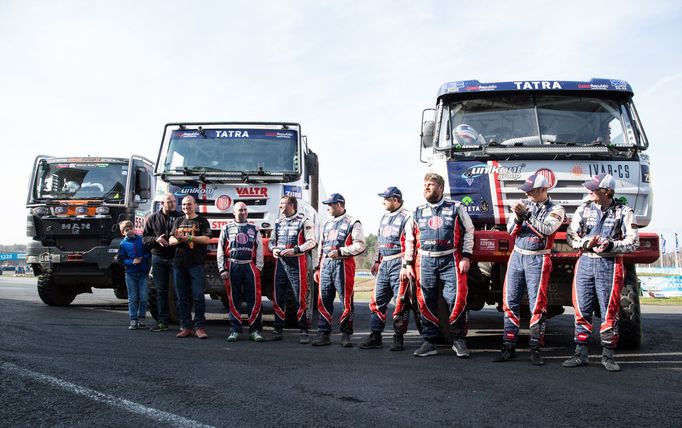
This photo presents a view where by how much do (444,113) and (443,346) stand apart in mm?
3077

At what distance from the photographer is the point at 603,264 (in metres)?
5.63

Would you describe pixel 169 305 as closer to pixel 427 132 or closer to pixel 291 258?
pixel 291 258

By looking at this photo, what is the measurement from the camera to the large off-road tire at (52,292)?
1188 centimetres

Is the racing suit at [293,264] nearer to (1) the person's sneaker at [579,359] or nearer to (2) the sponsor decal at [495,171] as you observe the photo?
(2) the sponsor decal at [495,171]

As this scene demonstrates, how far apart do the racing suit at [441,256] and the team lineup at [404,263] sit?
11mm

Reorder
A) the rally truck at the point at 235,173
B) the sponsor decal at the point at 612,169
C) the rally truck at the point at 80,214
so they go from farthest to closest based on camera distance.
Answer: the rally truck at the point at 80,214
the rally truck at the point at 235,173
the sponsor decal at the point at 612,169

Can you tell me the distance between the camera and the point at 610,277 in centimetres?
560

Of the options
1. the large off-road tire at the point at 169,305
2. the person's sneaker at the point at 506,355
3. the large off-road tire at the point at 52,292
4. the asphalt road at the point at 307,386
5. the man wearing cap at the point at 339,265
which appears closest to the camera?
the asphalt road at the point at 307,386

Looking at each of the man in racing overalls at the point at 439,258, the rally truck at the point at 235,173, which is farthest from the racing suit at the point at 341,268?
the rally truck at the point at 235,173

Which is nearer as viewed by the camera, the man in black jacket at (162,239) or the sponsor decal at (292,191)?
the man in black jacket at (162,239)

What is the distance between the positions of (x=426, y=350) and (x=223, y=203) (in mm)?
3981

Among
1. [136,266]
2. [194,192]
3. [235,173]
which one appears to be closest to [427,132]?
[235,173]

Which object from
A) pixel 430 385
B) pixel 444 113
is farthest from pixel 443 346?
pixel 444 113

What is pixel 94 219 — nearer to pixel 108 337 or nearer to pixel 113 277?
pixel 113 277
